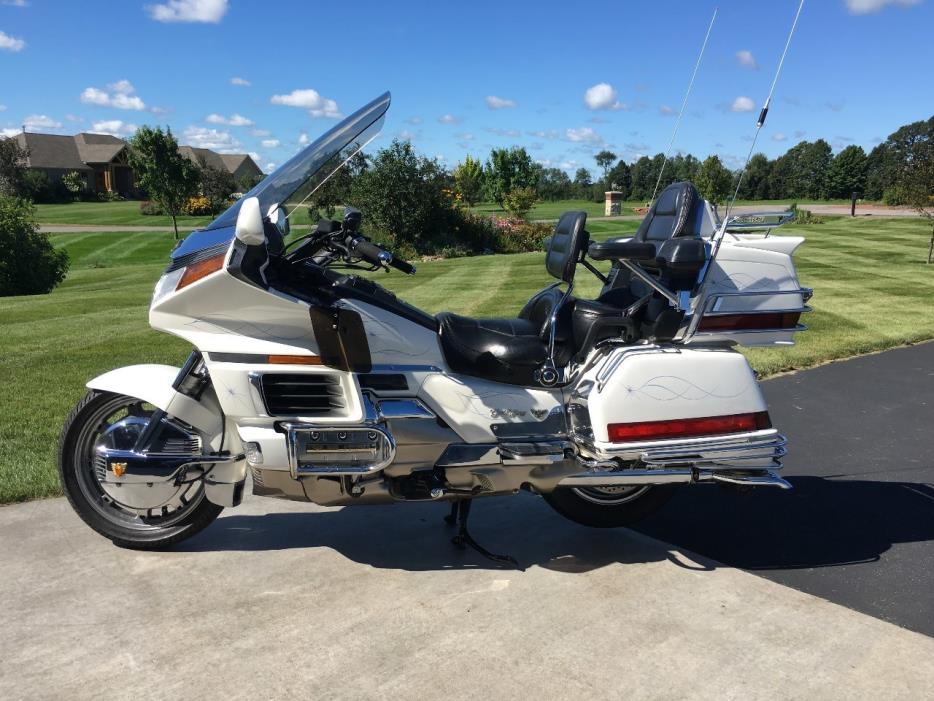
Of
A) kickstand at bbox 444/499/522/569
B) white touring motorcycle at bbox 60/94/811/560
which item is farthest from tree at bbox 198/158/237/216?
kickstand at bbox 444/499/522/569

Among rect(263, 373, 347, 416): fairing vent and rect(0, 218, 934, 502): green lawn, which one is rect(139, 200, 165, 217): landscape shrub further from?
rect(263, 373, 347, 416): fairing vent

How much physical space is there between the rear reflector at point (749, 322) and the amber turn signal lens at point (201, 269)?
234 centimetres


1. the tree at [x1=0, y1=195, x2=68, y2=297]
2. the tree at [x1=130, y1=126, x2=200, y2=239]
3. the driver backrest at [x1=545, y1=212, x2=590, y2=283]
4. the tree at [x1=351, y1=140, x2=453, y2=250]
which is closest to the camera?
the driver backrest at [x1=545, y1=212, x2=590, y2=283]

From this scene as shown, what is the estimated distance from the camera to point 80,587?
3.41 meters

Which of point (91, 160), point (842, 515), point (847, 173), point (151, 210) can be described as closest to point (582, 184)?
point (847, 173)

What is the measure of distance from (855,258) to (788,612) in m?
18.8

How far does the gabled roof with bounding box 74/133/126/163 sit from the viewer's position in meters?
80.8

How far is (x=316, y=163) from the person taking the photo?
135 inches

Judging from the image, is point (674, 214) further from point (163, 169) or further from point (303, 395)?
point (163, 169)

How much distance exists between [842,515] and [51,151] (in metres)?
91.7

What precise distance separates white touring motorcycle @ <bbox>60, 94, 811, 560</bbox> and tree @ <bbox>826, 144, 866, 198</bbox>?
57.5 m

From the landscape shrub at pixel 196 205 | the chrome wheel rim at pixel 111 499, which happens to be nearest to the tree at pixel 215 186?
the landscape shrub at pixel 196 205

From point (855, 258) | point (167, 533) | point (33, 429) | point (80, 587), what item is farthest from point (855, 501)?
point (855, 258)

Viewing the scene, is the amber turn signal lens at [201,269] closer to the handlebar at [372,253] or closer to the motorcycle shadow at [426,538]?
the handlebar at [372,253]
